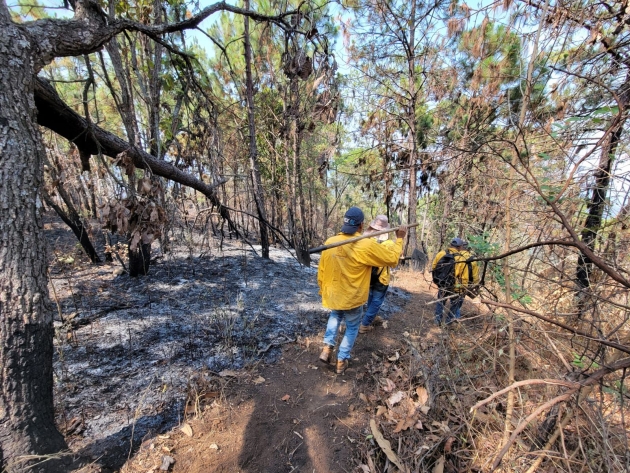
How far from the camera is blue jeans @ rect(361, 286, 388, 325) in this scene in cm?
395

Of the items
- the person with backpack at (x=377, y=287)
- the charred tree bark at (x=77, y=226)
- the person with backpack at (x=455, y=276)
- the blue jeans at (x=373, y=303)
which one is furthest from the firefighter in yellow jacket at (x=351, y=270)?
the charred tree bark at (x=77, y=226)

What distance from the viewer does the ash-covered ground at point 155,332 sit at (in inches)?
88.4

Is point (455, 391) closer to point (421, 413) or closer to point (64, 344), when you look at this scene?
point (421, 413)

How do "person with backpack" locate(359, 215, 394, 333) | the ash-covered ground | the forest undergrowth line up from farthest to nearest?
"person with backpack" locate(359, 215, 394, 333), the ash-covered ground, the forest undergrowth

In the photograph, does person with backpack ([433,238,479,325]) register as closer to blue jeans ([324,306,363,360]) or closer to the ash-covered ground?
blue jeans ([324,306,363,360])

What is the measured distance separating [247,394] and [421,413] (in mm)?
1678

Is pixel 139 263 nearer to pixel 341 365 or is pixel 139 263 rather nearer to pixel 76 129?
pixel 76 129

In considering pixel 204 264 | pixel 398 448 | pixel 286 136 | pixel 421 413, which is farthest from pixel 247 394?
pixel 286 136

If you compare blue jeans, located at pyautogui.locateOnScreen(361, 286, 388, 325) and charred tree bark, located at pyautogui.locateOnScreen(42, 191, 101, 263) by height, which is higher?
charred tree bark, located at pyautogui.locateOnScreen(42, 191, 101, 263)

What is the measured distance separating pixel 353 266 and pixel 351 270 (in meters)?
0.05

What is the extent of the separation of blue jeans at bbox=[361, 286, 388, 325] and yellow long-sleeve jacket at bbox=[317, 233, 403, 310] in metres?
1.03

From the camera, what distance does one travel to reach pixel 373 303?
405 centimetres

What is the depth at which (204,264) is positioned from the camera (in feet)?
19.7

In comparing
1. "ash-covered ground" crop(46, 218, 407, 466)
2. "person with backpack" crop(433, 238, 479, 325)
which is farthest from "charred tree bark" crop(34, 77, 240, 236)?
"person with backpack" crop(433, 238, 479, 325)
